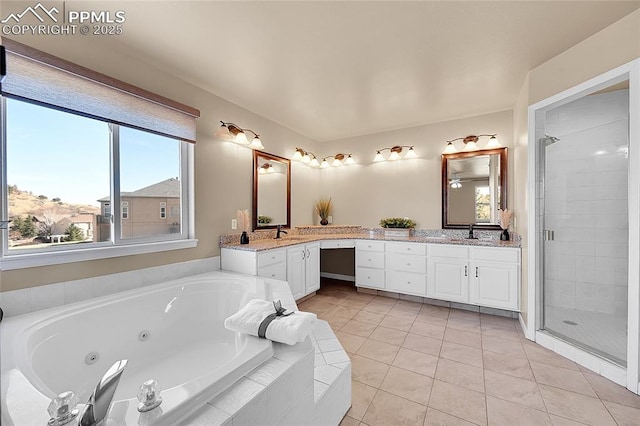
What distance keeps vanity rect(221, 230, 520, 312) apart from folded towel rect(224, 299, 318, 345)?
1219mm

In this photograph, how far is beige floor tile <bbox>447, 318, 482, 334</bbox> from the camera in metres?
2.73

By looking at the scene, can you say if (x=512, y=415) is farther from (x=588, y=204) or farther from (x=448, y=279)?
(x=588, y=204)

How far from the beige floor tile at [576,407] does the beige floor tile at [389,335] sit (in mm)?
1043

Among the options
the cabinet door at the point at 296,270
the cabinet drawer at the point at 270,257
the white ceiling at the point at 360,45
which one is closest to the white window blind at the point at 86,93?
the white ceiling at the point at 360,45

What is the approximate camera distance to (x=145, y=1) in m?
1.62

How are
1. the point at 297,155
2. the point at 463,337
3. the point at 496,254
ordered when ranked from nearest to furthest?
the point at 463,337, the point at 496,254, the point at 297,155

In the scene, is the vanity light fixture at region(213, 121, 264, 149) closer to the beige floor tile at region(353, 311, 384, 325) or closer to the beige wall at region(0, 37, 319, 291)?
the beige wall at region(0, 37, 319, 291)

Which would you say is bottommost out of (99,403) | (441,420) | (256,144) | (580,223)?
(441,420)

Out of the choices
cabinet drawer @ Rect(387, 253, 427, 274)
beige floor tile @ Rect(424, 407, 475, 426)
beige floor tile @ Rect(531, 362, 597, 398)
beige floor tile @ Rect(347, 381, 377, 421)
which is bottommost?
beige floor tile @ Rect(424, 407, 475, 426)

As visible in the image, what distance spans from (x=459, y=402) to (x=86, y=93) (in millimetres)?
3272

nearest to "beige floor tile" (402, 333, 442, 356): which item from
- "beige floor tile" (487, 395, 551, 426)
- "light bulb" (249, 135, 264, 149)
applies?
"beige floor tile" (487, 395, 551, 426)

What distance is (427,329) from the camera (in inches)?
108

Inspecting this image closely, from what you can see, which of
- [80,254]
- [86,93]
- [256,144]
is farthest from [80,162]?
[256,144]

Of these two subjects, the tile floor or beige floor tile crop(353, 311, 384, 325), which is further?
beige floor tile crop(353, 311, 384, 325)
